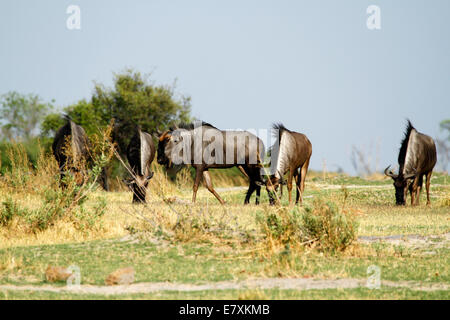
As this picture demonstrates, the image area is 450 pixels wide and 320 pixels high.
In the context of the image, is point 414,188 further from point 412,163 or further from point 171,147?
point 171,147

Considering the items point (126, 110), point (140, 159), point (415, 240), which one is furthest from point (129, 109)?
point (415, 240)

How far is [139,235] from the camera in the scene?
10.7 metres

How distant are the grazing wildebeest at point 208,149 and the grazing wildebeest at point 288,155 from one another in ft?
2.74

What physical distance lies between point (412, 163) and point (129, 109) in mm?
17365

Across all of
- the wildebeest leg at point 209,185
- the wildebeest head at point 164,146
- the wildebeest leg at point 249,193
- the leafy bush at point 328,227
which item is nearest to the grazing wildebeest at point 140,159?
the wildebeest head at point 164,146

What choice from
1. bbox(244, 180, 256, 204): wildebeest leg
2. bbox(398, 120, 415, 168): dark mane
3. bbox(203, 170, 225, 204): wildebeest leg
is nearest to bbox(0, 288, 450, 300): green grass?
bbox(203, 170, 225, 204): wildebeest leg

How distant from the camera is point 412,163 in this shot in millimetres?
18672

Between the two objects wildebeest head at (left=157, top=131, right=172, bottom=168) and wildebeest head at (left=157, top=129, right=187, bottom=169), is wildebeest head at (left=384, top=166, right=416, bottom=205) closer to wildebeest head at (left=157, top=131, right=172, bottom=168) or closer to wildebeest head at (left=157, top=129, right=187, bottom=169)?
wildebeest head at (left=157, top=129, right=187, bottom=169)

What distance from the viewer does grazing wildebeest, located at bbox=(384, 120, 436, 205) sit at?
1819 centimetres

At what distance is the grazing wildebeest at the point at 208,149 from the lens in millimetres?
17109

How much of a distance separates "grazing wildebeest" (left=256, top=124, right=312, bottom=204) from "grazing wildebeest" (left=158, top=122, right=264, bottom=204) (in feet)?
2.74

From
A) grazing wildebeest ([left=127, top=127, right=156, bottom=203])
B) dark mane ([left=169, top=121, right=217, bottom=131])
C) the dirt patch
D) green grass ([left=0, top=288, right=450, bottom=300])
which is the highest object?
dark mane ([left=169, top=121, right=217, bottom=131])

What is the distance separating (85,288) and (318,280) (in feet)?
8.82
